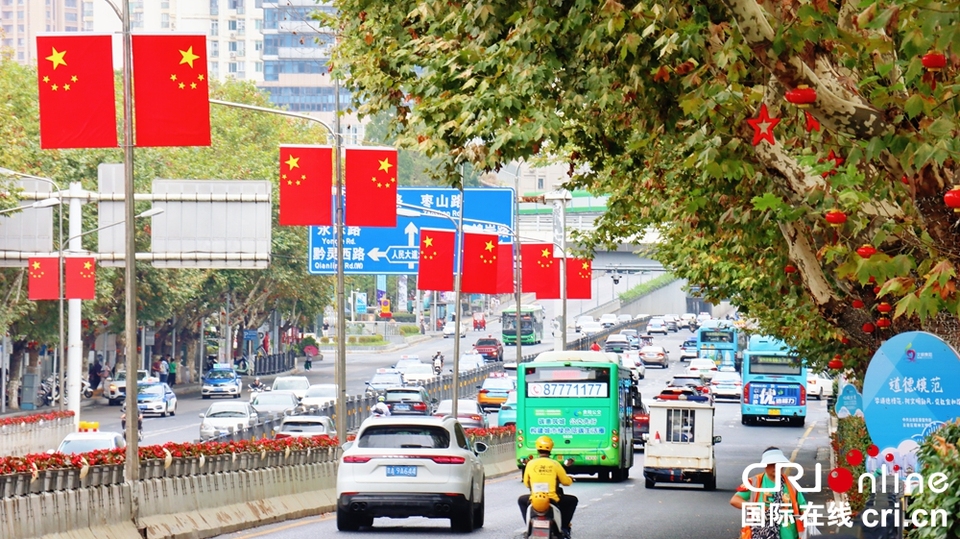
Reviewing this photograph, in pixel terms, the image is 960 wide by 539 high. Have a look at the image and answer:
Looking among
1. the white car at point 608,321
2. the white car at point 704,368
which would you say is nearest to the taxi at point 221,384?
the white car at point 704,368

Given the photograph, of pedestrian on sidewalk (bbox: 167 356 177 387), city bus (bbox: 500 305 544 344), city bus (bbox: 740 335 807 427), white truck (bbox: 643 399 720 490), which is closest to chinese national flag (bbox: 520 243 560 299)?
white truck (bbox: 643 399 720 490)

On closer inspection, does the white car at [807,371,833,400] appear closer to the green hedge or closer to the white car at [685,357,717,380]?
the white car at [685,357,717,380]

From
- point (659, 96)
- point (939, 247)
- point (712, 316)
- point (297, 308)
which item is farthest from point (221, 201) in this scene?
point (712, 316)

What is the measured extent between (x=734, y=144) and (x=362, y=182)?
15.4 meters

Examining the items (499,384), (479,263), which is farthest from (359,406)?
(479,263)

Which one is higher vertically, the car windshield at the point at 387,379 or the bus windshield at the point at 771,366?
the bus windshield at the point at 771,366

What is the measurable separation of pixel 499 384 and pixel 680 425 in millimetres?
33249

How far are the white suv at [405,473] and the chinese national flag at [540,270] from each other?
2323 cm

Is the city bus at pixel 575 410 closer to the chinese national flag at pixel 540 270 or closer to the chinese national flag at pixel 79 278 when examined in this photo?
the chinese national flag at pixel 540 270

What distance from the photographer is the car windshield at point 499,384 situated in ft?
226

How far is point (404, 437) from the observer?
69.1ft

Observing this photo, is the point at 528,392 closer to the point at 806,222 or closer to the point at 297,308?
the point at 806,222

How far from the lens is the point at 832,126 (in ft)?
32.9

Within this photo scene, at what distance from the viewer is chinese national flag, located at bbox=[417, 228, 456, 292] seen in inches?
1458
